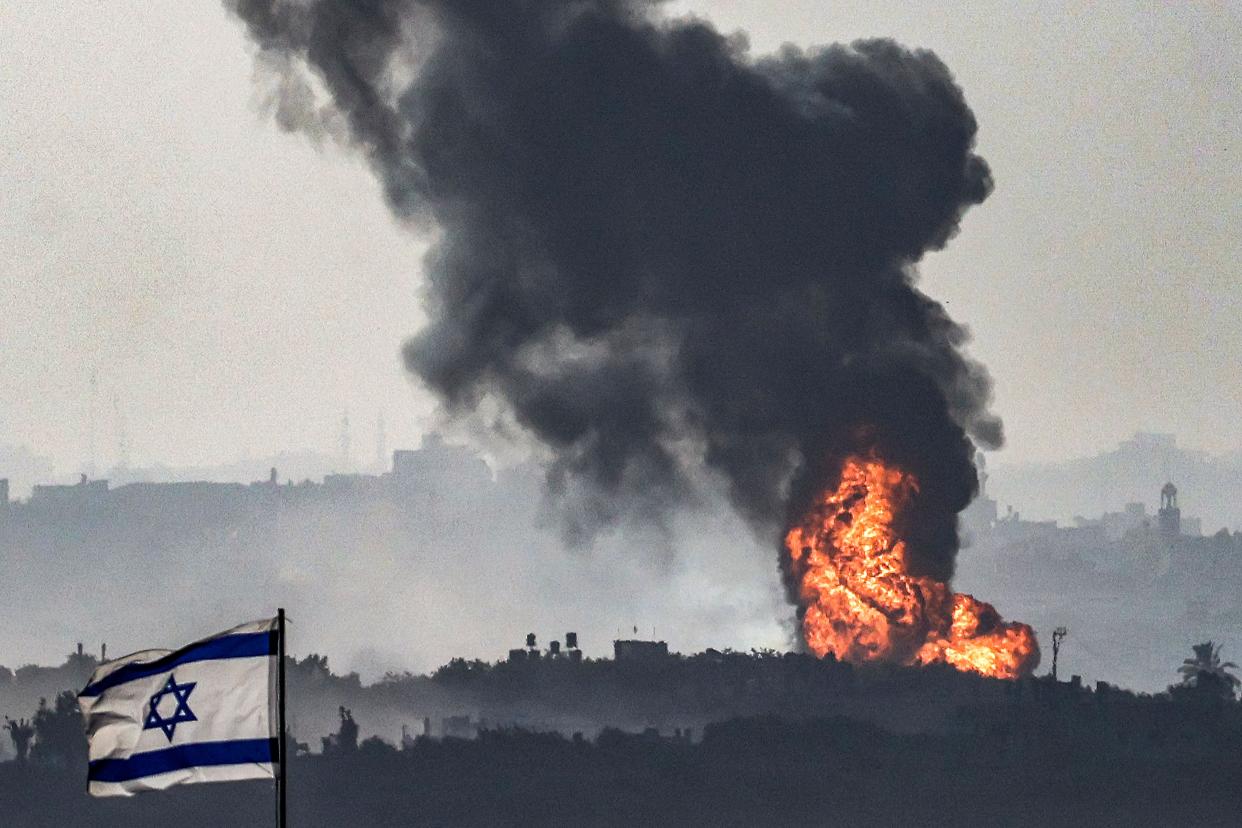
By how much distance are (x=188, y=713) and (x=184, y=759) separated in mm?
1571

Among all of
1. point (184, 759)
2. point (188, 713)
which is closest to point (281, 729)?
point (188, 713)

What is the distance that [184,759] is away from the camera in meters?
86.9

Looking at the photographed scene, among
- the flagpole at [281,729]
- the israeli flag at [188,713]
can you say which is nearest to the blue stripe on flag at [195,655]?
the israeli flag at [188,713]

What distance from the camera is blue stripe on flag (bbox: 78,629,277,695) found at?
8644 centimetres

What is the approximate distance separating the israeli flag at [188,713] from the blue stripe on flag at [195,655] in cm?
3

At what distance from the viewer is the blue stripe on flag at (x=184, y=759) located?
86312mm

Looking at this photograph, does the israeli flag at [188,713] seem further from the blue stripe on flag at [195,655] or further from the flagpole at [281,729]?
Result: the flagpole at [281,729]

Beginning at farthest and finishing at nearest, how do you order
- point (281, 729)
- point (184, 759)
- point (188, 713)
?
point (184, 759), point (188, 713), point (281, 729)

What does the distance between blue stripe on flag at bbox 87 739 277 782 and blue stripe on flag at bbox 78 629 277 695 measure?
2124 millimetres

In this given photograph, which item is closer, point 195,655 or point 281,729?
point 281,729

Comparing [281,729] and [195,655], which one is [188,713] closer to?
[195,655]

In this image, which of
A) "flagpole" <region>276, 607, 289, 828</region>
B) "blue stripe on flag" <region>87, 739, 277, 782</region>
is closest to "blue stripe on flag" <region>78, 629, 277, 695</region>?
"flagpole" <region>276, 607, 289, 828</region>

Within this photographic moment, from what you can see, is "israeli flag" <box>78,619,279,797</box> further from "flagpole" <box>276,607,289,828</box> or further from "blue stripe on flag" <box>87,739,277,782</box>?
"flagpole" <box>276,607,289,828</box>

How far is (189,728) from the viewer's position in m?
86.2
